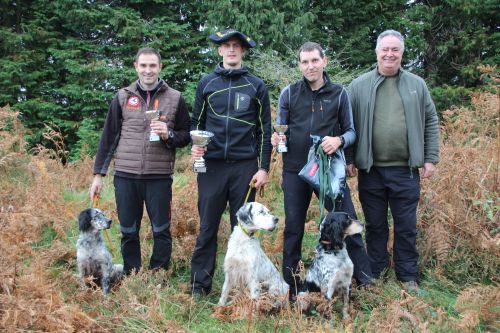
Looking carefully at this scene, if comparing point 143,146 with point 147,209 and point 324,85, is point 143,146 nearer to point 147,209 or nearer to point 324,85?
point 147,209

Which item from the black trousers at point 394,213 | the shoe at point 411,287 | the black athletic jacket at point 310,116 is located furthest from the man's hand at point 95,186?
the shoe at point 411,287

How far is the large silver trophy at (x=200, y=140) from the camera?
13.2 feet

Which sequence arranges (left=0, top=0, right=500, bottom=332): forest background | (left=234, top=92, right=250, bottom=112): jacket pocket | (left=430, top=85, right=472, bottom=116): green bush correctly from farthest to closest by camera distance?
(left=430, top=85, right=472, bottom=116): green bush
(left=234, top=92, right=250, bottom=112): jacket pocket
(left=0, top=0, right=500, bottom=332): forest background

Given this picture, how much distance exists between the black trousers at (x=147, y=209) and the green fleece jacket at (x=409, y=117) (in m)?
1.97

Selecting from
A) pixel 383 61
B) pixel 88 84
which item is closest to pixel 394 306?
pixel 383 61

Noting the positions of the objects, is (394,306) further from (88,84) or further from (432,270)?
(88,84)

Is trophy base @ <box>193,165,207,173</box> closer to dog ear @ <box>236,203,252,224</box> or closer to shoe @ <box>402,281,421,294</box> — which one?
dog ear @ <box>236,203,252,224</box>

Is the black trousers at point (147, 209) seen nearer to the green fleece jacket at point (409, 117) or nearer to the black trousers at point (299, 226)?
the black trousers at point (299, 226)

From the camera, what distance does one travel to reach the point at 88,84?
13.7 m

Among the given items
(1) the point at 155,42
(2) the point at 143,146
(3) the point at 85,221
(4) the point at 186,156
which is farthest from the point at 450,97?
(3) the point at 85,221

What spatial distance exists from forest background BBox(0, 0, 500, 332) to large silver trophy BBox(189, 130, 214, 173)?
119cm

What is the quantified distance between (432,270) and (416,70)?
12316 mm

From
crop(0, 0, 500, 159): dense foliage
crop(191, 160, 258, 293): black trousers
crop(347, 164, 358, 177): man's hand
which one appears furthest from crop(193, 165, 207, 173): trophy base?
crop(0, 0, 500, 159): dense foliage

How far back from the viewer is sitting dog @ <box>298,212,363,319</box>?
402cm
